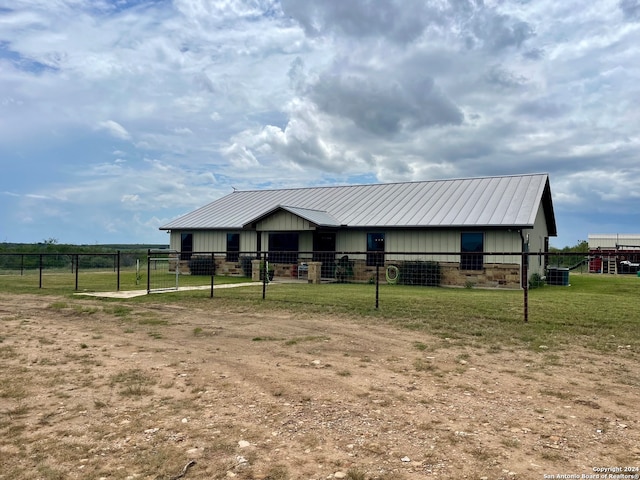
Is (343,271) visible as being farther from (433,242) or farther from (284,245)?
(433,242)

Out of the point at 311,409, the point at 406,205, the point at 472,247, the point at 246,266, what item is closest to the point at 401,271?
the point at 472,247

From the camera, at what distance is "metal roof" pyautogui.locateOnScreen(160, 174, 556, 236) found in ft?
70.2

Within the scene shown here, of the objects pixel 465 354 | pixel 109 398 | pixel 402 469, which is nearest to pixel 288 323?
pixel 465 354

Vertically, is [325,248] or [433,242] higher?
[433,242]

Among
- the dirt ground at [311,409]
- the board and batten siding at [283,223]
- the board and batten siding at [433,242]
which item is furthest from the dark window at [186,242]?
the dirt ground at [311,409]

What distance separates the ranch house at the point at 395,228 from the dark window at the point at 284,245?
0.17 ft

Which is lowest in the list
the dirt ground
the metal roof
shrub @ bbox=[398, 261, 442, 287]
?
the dirt ground

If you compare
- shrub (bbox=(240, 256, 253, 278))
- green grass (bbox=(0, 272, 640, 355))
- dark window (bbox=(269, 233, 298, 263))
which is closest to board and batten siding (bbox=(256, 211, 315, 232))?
dark window (bbox=(269, 233, 298, 263))

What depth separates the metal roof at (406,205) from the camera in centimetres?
2139

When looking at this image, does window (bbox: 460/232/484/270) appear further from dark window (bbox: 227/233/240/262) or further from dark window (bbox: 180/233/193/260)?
dark window (bbox: 180/233/193/260)

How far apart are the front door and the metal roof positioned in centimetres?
97

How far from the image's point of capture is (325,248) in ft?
82.2

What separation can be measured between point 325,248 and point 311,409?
2021 cm

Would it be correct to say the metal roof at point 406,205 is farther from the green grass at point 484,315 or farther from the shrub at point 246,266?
the green grass at point 484,315
